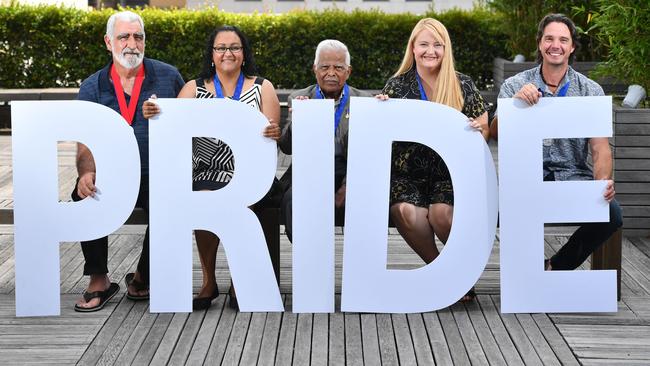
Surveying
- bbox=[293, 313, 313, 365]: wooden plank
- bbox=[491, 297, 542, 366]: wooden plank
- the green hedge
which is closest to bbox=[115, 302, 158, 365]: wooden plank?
bbox=[293, 313, 313, 365]: wooden plank

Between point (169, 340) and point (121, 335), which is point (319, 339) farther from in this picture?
point (121, 335)

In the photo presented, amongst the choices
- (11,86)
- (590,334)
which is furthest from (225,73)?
(11,86)

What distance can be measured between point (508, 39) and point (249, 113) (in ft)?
24.8

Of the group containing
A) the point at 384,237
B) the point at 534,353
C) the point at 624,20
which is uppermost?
the point at 624,20

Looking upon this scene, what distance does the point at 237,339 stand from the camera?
4527 millimetres

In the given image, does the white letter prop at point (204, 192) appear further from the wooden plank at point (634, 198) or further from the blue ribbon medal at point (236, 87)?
the wooden plank at point (634, 198)

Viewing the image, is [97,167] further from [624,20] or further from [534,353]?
[624,20]

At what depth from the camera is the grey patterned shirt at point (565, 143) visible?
512cm

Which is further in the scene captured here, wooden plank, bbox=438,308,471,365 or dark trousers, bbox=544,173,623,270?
dark trousers, bbox=544,173,623,270

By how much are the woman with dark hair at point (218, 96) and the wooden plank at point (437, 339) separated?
33.1 inches

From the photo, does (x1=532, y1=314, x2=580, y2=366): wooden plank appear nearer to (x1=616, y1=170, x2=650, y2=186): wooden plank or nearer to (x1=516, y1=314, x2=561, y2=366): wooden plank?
(x1=516, y1=314, x2=561, y2=366): wooden plank

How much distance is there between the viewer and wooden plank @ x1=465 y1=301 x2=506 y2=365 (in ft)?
14.1

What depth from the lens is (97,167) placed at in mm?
4879

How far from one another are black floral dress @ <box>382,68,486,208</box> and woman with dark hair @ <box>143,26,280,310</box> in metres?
0.56
